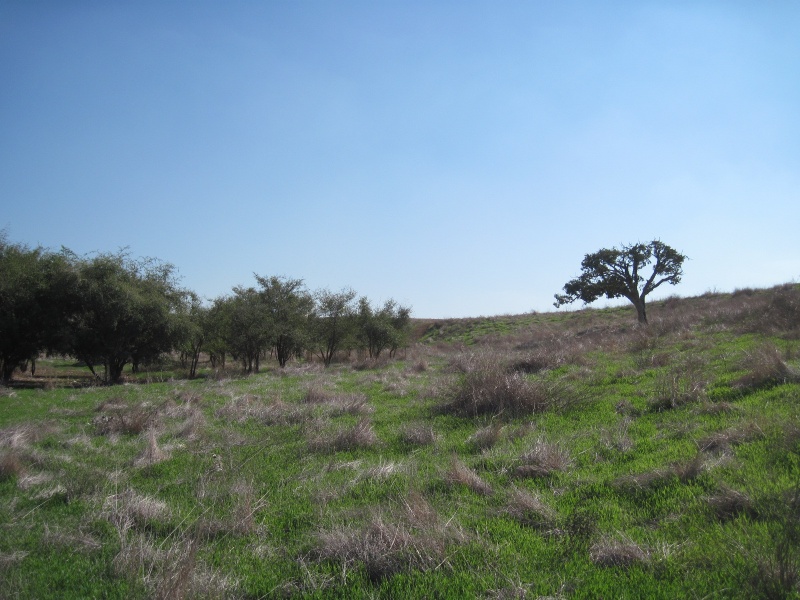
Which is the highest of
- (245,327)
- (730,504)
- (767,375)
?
(245,327)

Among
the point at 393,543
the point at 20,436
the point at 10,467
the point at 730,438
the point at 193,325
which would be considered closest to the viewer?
the point at 393,543

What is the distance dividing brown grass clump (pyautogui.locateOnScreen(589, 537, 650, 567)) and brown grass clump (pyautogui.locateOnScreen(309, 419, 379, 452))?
478 centimetres

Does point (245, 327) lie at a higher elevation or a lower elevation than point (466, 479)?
higher

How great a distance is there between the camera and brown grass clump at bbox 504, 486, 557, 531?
4.71 metres

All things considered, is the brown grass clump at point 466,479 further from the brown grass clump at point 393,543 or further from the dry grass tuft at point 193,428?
the dry grass tuft at point 193,428

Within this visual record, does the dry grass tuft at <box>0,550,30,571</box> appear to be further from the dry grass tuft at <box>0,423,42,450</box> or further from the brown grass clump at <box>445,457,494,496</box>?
the dry grass tuft at <box>0,423,42,450</box>

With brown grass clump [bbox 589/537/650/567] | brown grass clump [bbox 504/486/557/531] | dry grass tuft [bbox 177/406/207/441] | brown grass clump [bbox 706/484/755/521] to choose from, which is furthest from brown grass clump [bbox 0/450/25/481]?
brown grass clump [bbox 706/484/755/521]

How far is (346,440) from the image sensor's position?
8.45m

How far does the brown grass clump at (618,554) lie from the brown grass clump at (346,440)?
188 inches

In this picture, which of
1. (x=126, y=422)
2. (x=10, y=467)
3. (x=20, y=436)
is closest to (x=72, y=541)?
(x=10, y=467)

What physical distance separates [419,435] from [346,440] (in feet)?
4.03

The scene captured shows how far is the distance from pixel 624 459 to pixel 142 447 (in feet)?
25.6

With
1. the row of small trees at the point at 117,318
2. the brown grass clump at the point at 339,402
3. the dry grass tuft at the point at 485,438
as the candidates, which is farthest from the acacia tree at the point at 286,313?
the dry grass tuft at the point at 485,438

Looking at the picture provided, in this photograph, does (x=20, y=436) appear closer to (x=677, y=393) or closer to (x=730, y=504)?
(x=730, y=504)
